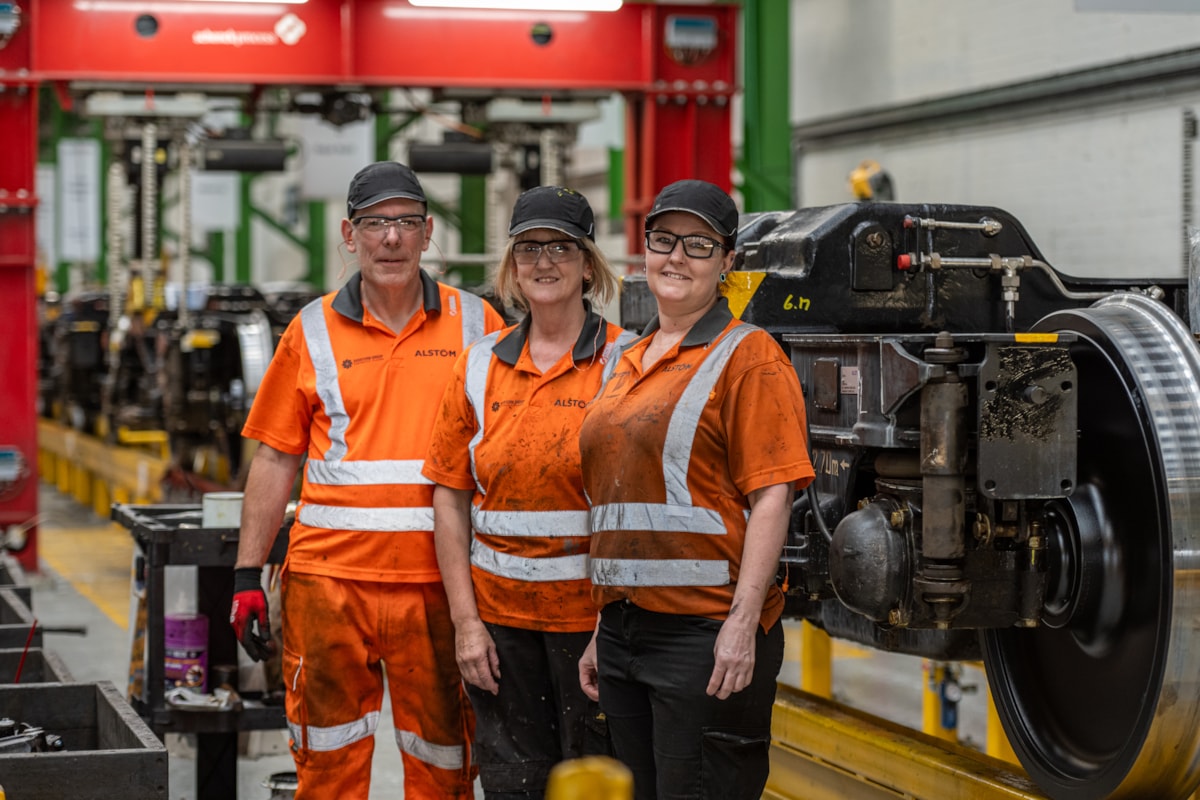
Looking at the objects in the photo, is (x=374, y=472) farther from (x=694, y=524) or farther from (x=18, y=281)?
(x=18, y=281)

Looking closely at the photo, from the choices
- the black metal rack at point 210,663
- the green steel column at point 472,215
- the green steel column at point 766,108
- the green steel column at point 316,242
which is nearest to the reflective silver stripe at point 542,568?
the black metal rack at point 210,663

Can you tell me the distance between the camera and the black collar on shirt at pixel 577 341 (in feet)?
12.5

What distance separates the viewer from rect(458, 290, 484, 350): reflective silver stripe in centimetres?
423

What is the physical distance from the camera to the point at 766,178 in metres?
12.5

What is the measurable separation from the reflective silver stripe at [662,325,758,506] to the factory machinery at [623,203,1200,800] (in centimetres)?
57

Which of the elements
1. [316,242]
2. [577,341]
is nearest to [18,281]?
[577,341]

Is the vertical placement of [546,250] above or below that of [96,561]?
above

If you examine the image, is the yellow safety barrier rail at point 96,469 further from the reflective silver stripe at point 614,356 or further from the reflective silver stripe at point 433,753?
the reflective silver stripe at point 614,356

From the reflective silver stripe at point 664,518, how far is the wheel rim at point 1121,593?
0.95 meters

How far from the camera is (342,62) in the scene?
10.9 metres

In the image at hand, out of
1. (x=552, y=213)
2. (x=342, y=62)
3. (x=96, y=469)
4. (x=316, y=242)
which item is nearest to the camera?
(x=552, y=213)

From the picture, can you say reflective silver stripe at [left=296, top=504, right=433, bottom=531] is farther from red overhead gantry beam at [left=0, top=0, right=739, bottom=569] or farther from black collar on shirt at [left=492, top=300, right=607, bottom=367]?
red overhead gantry beam at [left=0, top=0, right=739, bottom=569]

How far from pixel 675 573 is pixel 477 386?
760 mm

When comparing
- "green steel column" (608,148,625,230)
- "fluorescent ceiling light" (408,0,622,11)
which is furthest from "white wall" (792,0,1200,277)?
"fluorescent ceiling light" (408,0,622,11)
